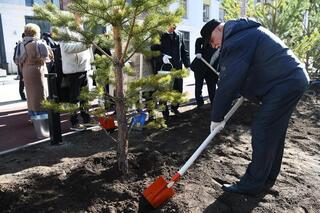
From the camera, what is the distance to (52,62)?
5969mm

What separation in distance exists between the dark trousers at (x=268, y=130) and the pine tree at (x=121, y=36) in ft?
2.48

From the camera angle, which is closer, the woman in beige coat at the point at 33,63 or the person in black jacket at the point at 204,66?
the woman in beige coat at the point at 33,63

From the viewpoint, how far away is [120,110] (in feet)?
11.3

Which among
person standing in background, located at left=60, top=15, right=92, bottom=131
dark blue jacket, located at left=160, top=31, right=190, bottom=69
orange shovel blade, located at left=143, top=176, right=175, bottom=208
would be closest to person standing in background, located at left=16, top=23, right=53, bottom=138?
person standing in background, located at left=60, top=15, right=92, bottom=131

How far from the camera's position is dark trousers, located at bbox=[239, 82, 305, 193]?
313 centimetres

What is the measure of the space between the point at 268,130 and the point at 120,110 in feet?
4.42

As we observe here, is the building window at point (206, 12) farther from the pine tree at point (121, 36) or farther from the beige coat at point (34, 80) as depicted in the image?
the pine tree at point (121, 36)

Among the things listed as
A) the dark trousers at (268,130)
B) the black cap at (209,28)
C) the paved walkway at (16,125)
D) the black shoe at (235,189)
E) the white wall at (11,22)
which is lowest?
the black shoe at (235,189)

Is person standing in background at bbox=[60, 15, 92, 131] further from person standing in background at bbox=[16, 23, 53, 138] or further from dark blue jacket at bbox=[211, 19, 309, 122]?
dark blue jacket at bbox=[211, 19, 309, 122]

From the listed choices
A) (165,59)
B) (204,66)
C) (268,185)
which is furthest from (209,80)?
(268,185)

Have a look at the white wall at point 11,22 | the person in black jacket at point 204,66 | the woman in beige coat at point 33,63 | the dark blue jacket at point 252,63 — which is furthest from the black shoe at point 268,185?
the white wall at point 11,22

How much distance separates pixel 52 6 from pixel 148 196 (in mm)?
1763

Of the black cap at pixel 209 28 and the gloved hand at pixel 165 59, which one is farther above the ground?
the black cap at pixel 209 28

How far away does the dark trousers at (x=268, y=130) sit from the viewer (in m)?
3.13
